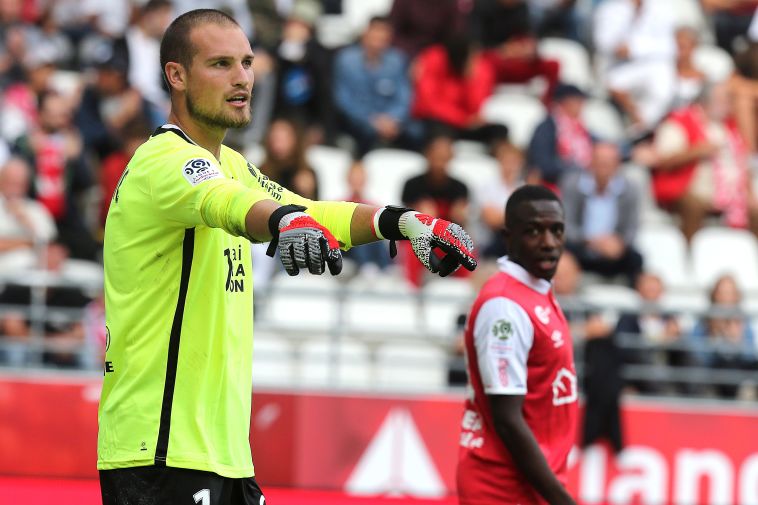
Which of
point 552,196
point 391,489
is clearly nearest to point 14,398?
point 391,489

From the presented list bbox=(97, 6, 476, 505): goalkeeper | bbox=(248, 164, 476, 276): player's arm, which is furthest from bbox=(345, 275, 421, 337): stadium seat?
bbox=(97, 6, 476, 505): goalkeeper

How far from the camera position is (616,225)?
1246 centimetres

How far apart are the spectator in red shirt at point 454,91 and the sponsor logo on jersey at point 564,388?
8.25 m

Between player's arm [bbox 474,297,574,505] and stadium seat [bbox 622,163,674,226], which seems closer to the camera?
A: player's arm [bbox 474,297,574,505]

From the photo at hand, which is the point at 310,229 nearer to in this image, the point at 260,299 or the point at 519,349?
the point at 519,349

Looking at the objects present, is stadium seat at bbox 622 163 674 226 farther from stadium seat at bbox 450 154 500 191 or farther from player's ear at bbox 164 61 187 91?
player's ear at bbox 164 61 187 91

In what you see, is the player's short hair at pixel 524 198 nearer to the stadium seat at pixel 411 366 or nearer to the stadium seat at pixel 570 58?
the stadium seat at pixel 411 366

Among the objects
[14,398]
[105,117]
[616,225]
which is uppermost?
[105,117]

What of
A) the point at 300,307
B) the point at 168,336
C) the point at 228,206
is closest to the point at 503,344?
the point at 168,336

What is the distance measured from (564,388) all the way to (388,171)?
775 cm

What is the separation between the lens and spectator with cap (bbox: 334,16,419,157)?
1368cm

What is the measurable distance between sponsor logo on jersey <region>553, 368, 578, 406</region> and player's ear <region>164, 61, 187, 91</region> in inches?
80.6

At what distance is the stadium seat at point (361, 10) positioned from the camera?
1545 centimetres

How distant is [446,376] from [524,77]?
450 centimetres
